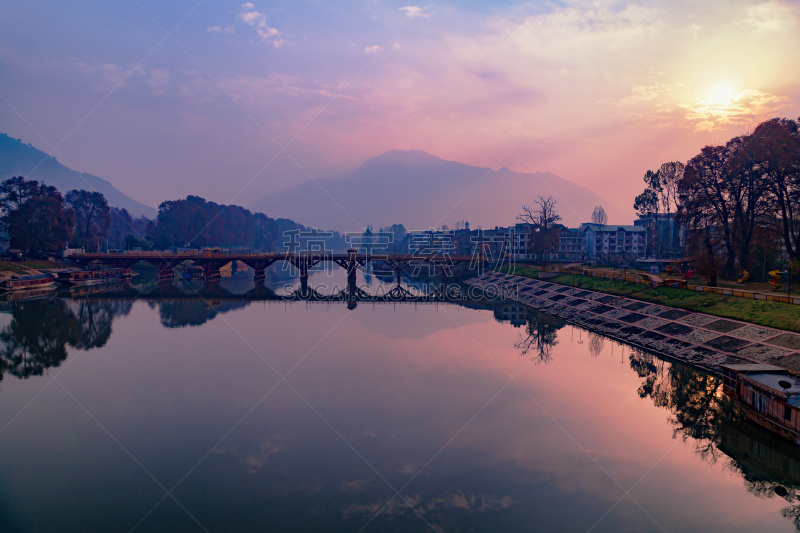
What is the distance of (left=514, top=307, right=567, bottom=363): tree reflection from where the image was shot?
42.5 meters

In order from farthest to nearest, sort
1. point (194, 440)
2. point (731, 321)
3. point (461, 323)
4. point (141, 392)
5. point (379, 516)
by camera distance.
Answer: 1. point (461, 323)
2. point (731, 321)
3. point (141, 392)
4. point (194, 440)
5. point (379, 516)

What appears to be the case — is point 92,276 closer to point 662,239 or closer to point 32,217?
point 32,217

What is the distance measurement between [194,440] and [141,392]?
385 inches

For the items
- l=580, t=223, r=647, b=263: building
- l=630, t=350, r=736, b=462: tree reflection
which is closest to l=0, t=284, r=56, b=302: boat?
l=630, t=350, r=736, b=462: tree reflection

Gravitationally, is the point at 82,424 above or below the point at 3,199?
below

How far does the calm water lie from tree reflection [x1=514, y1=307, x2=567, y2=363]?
1.12 meters

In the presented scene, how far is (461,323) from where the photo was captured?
187ft

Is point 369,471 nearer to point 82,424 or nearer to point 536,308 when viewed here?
point 82,424

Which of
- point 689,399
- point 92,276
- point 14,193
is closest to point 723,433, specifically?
point 689,399

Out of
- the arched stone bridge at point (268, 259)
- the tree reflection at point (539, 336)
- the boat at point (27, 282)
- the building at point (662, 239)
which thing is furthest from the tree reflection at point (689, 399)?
the boat at point (27, 282)

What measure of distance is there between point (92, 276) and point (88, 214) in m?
43.0

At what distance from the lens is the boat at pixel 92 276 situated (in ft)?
302

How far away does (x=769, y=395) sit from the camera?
24.7m

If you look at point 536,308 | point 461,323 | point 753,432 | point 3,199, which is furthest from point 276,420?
point 3,199
